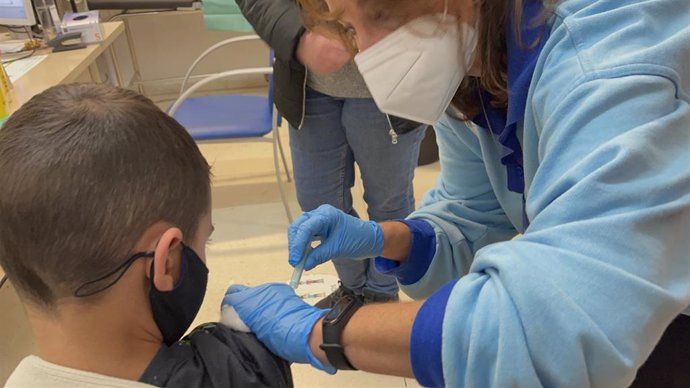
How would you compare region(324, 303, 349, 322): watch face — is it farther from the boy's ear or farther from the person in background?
the person in background

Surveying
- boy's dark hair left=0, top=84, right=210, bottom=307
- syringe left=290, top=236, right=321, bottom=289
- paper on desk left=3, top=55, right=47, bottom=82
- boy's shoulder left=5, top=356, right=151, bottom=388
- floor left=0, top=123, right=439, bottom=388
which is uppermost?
boy's dark hair left=0, top=84, right=210, bottom=307

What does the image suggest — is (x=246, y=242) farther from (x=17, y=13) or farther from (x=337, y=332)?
(x=337, y=332)

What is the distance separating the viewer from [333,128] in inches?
70.5

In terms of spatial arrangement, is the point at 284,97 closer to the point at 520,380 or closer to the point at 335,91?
the point at 335,91

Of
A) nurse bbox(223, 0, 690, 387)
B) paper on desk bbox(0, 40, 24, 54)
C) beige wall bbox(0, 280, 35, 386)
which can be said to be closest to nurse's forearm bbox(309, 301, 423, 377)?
nurse bbox(223, 0, 690, 387)

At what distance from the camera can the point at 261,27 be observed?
1671 mm

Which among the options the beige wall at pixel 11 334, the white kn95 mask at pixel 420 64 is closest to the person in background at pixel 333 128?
the white kn95 mask at pixel 420 64

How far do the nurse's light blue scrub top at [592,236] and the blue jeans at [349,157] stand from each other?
106 cm

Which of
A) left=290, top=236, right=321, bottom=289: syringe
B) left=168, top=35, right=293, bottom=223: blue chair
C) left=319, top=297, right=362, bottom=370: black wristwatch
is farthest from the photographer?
left=168, top=35, right=293, bottom=223: blue chair

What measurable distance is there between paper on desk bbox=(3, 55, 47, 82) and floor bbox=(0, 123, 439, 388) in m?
0.74

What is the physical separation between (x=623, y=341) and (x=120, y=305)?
56 cm

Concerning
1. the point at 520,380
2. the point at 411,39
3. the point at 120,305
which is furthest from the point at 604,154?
the point at 120,305

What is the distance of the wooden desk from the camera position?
192cm

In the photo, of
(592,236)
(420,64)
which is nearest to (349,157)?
(420,64)
